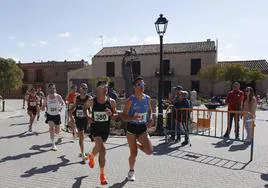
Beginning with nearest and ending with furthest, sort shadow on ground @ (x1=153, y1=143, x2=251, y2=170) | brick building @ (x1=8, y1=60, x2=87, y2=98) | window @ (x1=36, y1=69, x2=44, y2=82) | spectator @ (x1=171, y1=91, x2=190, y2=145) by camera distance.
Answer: shadow on ground @ (x1=153, y1=143, x2=251, y2=170) < spectator @ (x1=171, y1=91, x2=190, y2=145) < brick building @ (x1=8, y1=60, x2=87, y2=98) < window @ (x1=36, y1=69, x2=44, y2=82)

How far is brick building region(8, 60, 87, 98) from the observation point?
165ft

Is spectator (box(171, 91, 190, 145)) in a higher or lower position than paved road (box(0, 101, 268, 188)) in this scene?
higher


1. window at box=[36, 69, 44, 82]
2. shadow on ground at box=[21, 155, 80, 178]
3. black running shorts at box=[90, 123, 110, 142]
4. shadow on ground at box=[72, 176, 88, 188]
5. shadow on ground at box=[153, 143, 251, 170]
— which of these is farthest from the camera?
window at box=[36, 69, 44, 82]

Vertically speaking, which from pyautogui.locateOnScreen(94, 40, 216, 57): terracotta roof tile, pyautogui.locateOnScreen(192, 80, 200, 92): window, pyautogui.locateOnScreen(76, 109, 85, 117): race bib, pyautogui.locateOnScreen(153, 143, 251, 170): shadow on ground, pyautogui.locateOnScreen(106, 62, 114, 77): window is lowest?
pyautogui.locateOnScreen(153, 143, 251, 170): shadow on ground

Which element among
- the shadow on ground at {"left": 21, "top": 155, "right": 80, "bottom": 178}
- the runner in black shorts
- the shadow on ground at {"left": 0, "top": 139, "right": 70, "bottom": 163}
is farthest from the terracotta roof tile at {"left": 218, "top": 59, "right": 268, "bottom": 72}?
the shadow on ground at {"left": 21, "top": 155, "right": 80, "bottom": 178}

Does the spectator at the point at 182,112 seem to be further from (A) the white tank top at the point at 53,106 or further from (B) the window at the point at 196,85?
(B) the window at the point at 196,85

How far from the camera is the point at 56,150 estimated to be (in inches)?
309

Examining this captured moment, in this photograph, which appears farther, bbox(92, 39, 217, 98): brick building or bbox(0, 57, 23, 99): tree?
bbox(92, 39, 217, 98): brick building

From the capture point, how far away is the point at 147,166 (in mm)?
6285

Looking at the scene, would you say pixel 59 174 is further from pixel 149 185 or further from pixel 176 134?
pixel 176 134

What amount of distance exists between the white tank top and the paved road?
0.89m

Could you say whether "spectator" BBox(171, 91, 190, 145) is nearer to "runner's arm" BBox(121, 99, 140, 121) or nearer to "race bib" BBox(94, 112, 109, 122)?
"runner's arm" BBox(121, 99, 140, 121)

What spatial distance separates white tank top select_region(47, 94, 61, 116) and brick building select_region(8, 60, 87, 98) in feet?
138

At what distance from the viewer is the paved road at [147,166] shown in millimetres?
5355
